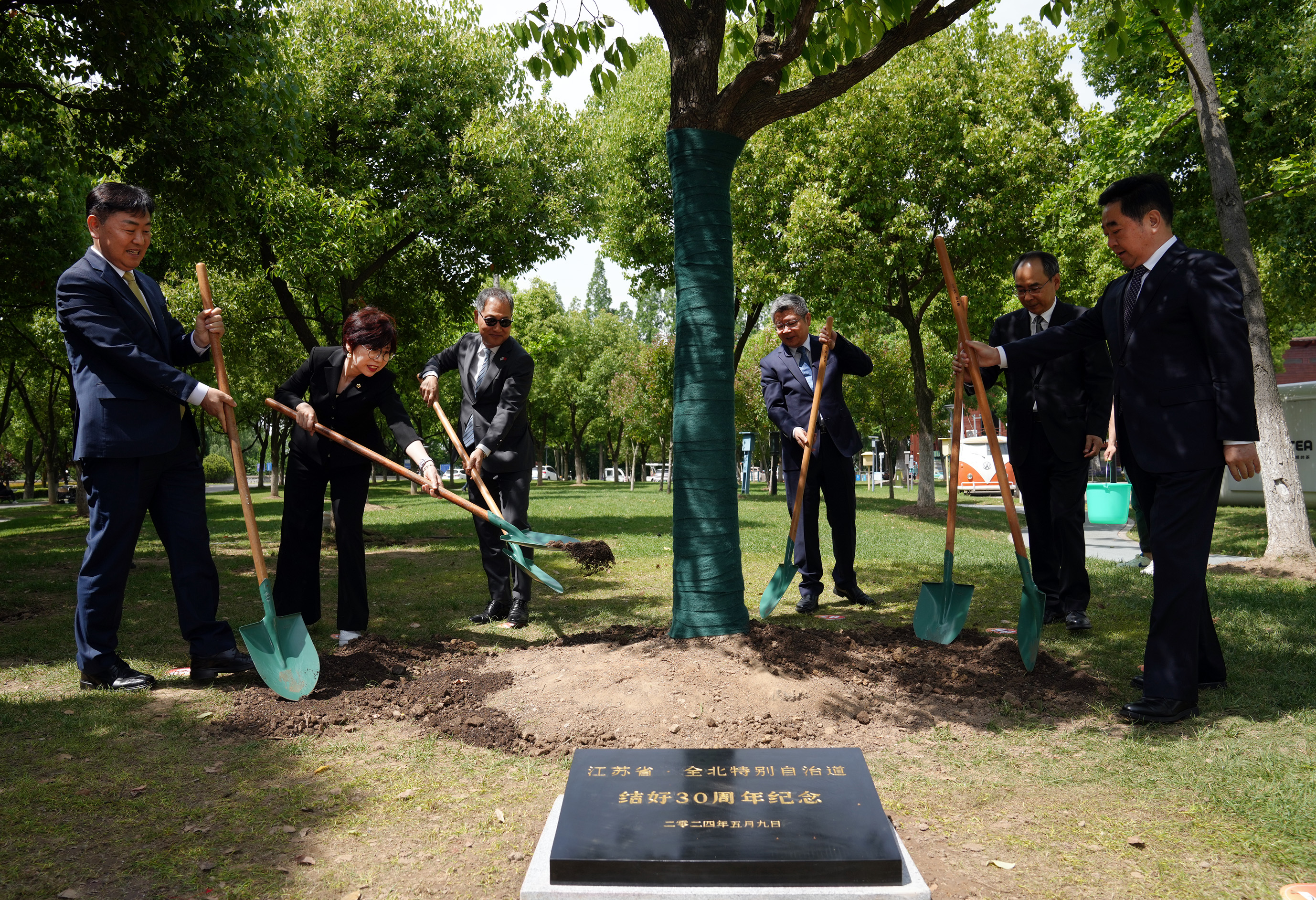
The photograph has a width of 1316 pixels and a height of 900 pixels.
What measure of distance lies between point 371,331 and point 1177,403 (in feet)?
14.3

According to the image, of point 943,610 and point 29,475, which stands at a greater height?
point 29,475

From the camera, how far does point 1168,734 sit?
3.53 metres

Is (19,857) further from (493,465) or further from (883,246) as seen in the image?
(883,246)

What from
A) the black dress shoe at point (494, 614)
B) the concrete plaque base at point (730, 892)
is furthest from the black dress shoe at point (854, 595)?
the concrete plaque base at point (730, 892)

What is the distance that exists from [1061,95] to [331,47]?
637 inches

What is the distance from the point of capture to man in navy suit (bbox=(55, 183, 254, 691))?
13.7ft

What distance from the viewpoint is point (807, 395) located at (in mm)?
6262

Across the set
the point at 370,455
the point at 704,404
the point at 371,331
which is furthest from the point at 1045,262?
the point at 370,455

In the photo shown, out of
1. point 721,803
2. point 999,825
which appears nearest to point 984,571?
point 999,825

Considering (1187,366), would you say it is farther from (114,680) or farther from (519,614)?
(114,680)

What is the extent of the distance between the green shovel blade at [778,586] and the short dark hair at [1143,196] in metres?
2.78

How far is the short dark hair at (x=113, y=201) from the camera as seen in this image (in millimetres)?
4254

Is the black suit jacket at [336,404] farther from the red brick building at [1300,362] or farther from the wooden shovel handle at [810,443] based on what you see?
the red brick building at [1300,362]

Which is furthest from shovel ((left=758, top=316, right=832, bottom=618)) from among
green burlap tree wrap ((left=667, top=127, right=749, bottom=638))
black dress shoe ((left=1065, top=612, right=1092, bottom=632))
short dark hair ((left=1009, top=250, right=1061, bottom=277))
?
black dress shoe ((left=1065, top=612, right=1092, bottom=632))
